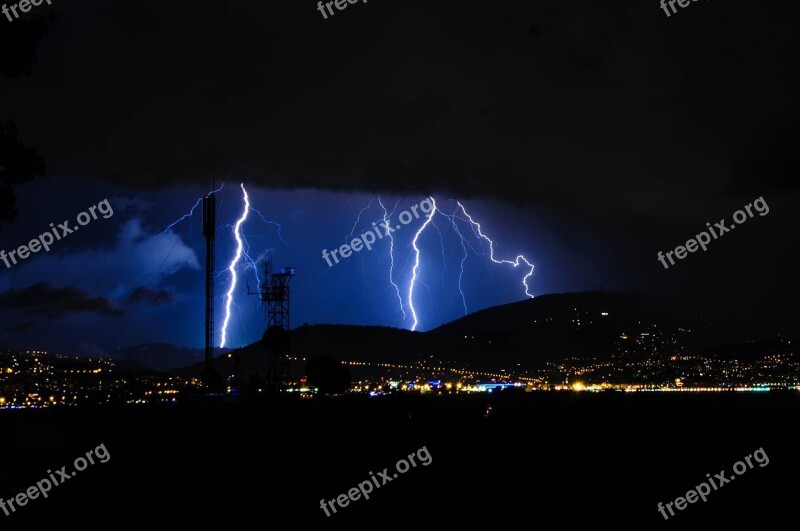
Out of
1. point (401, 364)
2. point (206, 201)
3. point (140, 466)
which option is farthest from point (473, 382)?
point (140, 466)

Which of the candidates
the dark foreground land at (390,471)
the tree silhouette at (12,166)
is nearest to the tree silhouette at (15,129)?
the tree silhouette at (12,166)

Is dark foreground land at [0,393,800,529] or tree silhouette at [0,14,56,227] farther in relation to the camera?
dark foreground land at [0,393,800,529]

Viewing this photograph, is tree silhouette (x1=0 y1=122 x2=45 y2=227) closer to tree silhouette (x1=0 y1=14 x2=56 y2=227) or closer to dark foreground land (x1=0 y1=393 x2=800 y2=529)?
tree silhouette (x1=0 y1=14 x2=56 y2=227)

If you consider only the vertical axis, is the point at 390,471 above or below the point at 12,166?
below

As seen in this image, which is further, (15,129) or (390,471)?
(390,471)

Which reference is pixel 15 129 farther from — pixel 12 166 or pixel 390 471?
pixel 390 471

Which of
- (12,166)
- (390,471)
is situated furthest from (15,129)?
(390,471)

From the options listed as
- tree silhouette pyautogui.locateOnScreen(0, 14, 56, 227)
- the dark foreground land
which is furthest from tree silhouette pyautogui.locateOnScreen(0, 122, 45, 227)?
the dark foreground land

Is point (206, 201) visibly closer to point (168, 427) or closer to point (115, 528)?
point (168, 427)
